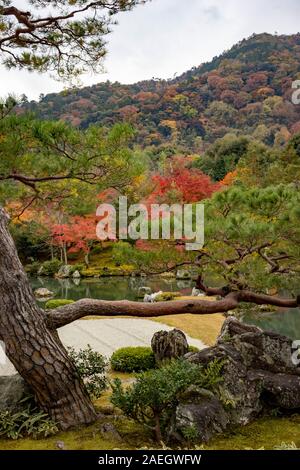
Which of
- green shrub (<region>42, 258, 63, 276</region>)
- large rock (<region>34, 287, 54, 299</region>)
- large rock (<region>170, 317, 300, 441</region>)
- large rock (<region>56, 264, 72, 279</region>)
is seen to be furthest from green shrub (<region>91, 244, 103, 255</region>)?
large rock (<region>170, 317, 300, 441</region>)

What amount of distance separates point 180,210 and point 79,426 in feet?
7.59

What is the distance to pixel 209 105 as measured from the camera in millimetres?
52156

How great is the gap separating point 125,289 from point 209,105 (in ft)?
122

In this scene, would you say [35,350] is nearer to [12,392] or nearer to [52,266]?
[12,392]

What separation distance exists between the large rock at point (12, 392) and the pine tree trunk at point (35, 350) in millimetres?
283

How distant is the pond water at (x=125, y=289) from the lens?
13.5m

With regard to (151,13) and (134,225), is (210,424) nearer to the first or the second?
(134,225)

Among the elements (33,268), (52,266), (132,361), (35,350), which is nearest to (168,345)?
(132,361)

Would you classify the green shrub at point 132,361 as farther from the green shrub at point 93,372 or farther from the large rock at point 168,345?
Answer: the green shrub at point 93,372

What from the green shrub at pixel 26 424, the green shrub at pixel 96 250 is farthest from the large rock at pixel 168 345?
the green shrub at pixel 96 250

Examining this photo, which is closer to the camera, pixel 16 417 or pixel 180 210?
pixel 16 417

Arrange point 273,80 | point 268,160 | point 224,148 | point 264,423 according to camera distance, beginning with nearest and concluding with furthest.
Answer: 1. point 264,423
2. point 268,160
3. point 224,148
4. point 273,80

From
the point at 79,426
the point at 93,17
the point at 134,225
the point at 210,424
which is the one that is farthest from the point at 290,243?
the point at 93,17

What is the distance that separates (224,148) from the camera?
108ft
